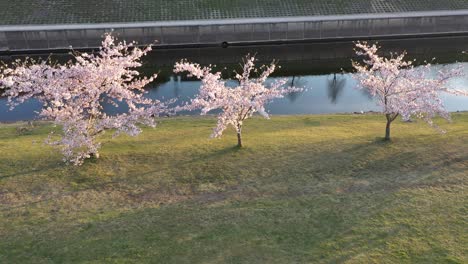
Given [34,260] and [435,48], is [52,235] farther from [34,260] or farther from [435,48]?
[435,48]

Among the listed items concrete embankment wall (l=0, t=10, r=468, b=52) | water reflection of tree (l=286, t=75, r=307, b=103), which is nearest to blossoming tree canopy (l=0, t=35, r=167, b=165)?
water reflection of tree (l=286, t=75, r=307, b=103)

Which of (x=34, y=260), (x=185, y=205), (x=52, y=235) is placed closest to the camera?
(x=34, y=260)

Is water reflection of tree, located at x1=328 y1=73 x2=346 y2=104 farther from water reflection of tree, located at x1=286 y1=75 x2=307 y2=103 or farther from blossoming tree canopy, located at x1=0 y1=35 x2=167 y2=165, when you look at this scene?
blossoming tree canopy, located at x1=0 y1=35 x2=167 y2=165

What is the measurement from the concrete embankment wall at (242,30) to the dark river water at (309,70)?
0.74 metres

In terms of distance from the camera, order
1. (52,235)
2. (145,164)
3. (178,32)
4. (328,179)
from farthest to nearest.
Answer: (178,32)
(145,164)
(328,179)
(52,235)

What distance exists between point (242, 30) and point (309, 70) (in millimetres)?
6509

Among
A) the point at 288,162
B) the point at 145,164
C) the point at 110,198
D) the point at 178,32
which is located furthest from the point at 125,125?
the point at 178,32

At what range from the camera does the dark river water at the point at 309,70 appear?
2545 cm

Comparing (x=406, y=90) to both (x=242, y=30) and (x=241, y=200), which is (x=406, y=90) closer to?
(x=241, y=200)

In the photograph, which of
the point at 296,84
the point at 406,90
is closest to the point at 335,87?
the point at 296,84

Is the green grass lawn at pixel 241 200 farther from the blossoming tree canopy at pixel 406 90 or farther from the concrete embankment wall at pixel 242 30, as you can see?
the concrete embankment wall at pixel 242 30

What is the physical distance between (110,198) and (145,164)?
2381mm

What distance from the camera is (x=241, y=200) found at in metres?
13.1

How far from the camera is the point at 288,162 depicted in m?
15.6
